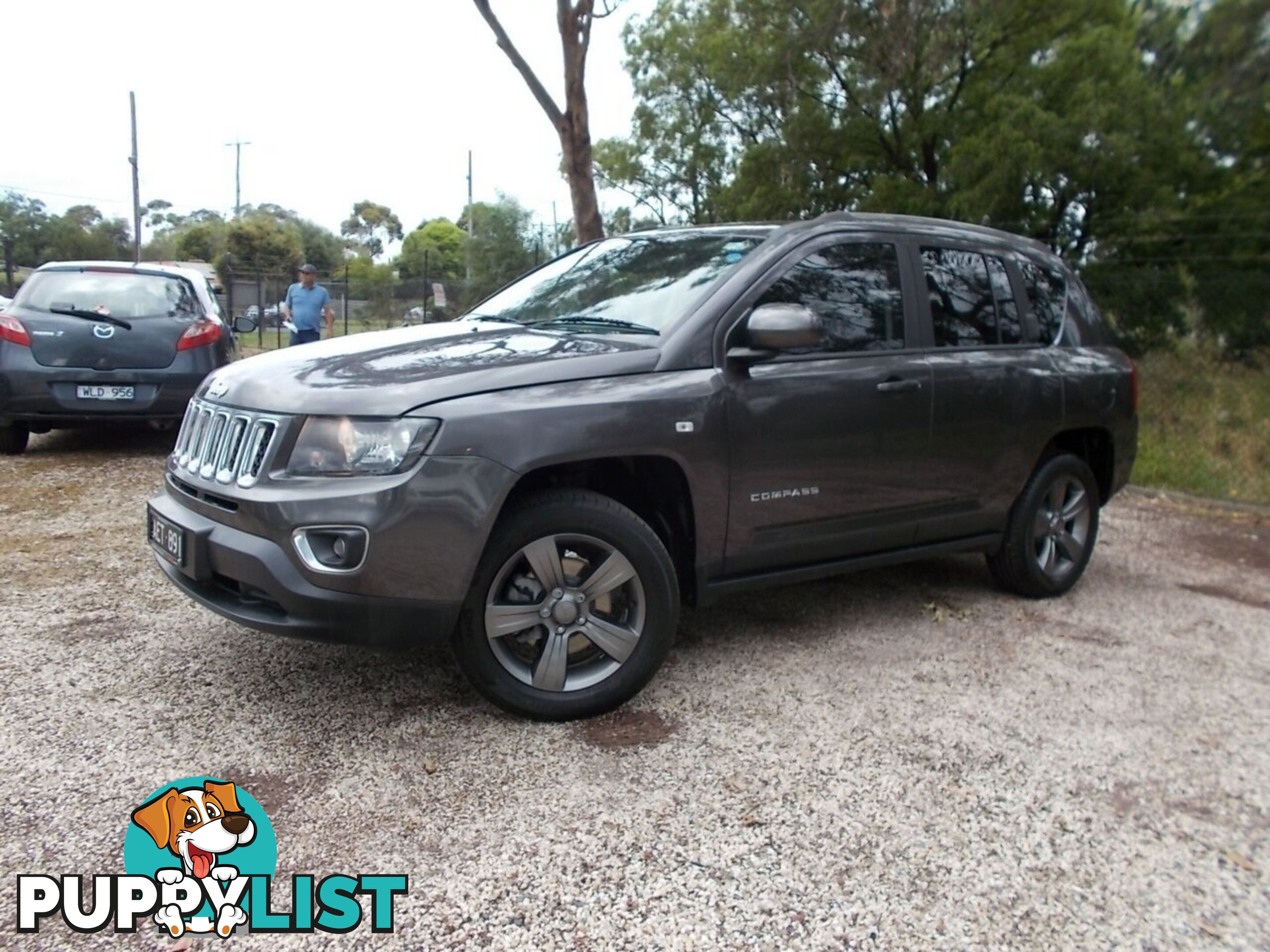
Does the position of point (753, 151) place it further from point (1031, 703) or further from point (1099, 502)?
point (1031, 703)

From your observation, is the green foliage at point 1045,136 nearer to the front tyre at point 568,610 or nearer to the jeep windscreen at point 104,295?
the front tyre at point 568,610

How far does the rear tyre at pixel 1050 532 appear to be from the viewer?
15.7ft

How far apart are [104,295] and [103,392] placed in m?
0.81

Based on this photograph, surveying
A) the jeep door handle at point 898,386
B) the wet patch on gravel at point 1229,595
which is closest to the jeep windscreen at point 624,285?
the jeep door handle at point 898,386

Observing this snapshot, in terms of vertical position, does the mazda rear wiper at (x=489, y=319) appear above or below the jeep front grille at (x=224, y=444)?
above

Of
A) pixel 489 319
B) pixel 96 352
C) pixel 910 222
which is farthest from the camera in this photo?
pixel 96 352

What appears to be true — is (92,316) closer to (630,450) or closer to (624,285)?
(624,285)

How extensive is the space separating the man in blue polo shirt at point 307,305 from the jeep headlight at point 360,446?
9.10 metres

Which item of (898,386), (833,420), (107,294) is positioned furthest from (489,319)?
(107,294)

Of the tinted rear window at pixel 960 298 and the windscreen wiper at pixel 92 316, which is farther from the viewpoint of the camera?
the windscreen wiper at pixel 92 316

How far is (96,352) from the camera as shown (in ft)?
23.8

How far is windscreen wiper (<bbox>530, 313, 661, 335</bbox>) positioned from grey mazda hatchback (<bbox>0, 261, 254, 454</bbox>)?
4417 mm

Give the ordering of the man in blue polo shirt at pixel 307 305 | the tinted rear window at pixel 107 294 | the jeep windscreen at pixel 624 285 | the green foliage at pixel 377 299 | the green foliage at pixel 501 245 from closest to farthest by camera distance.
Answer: the jeep windscreen at pixel 624 285
the tinted rear window at pixel 107 294
the man in blue polo shirt at pixel 307 305
the green foliage at pixel 377 299
the green foliage at pixel 501 245

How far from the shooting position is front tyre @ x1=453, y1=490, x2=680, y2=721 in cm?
319
